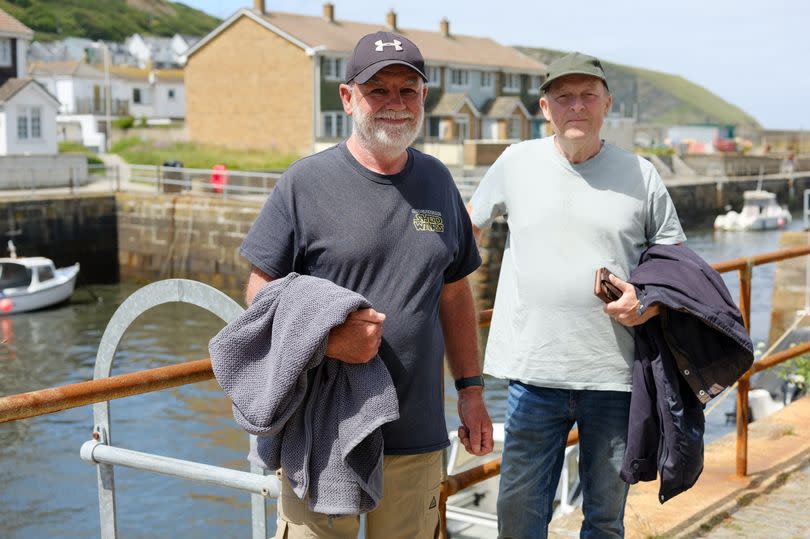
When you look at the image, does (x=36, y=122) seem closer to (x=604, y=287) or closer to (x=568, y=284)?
(x=568, y=284)

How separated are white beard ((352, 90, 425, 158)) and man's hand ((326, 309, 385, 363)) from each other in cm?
43

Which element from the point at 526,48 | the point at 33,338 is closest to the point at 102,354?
the point at 33,338

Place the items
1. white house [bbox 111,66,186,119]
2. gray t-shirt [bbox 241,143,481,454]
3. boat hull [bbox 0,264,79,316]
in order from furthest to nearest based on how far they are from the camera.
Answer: white house [bbox 111,66,186,119] → boat hull [bbox 0,264,79,316] → gray t-shirt [bbox 241,143,481,454]

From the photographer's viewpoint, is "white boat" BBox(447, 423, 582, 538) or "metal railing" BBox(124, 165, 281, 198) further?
"metal railing" BBox(124, 165, 281, 198)

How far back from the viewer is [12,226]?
2908cm

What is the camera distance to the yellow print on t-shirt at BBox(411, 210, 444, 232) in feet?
8.23

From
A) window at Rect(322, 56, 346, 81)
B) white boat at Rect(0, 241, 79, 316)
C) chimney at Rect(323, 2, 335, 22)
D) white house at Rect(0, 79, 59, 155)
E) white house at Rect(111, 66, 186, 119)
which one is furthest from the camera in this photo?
white house at Rect(111, 66, 186, 119)

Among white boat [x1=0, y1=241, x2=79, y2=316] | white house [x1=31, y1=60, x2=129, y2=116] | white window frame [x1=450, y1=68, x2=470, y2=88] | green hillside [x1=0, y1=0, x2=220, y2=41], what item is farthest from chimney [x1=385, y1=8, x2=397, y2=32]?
green hillside [x1=0, y1=0, x2=220, y2=41]

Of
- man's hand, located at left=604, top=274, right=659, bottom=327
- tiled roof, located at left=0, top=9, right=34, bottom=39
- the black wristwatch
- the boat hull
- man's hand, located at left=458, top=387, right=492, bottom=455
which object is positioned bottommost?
the boat hull

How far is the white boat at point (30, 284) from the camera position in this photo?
83.1 feet

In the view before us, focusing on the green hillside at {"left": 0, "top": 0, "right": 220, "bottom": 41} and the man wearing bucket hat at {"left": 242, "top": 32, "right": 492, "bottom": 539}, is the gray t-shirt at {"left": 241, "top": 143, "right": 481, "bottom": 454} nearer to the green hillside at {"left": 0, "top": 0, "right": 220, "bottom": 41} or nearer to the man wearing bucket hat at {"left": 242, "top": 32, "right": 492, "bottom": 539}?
the man wearing bucket hat at {"left": 242, "top": 32, "right": 492, "bottom": 539}

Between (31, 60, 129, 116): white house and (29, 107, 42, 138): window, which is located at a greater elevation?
(31, 60, 129, 116): white house

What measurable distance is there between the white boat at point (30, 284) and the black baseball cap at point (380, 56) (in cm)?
2428

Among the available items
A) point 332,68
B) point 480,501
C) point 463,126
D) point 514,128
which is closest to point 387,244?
point 480,501
